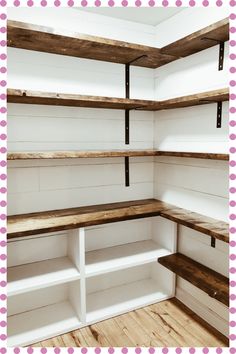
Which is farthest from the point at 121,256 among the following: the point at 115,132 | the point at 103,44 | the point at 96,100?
the point at 103,44

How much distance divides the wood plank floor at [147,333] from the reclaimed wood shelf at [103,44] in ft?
6.31

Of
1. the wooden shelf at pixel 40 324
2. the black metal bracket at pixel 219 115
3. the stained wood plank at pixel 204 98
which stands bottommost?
the wooden shelf at pixel 40 324

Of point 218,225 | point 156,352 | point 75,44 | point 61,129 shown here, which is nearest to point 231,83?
point 218,225

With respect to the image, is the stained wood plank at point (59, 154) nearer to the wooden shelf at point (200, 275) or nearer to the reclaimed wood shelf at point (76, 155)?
the reclaimed wood shelf at point (76, 155)

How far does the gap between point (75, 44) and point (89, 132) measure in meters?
0.66

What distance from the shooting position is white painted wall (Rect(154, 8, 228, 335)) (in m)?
2.00

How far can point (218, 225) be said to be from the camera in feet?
6.32

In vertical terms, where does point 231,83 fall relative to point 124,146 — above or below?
above

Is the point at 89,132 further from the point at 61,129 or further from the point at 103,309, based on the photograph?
the point at 103,309

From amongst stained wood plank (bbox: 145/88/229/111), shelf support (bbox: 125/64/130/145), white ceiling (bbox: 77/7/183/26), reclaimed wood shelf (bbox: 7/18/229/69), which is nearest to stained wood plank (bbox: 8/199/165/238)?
shelf support (bbox: 125/64/130/145)

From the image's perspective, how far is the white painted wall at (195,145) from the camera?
6.56 feet

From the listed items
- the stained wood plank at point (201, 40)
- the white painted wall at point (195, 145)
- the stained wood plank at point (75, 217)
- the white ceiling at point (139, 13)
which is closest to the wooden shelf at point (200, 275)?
the white painted wall at point (195, 145)

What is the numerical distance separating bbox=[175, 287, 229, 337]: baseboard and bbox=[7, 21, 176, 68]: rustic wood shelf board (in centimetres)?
186

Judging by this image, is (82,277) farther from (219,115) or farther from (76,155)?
(219,115)
